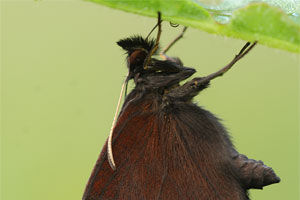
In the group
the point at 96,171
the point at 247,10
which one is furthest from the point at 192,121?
the point at 247,10

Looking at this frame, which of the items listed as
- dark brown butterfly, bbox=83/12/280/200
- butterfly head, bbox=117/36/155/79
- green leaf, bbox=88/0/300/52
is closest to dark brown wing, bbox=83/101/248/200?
dark brown butterfly, bbox=83/12/280/200

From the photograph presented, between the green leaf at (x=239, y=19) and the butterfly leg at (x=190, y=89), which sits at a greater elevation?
the green leaf at (x=239, y=19)

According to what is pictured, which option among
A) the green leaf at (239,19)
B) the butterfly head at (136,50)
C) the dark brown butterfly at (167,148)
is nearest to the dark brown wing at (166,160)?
the dark brown butterfly at (167,148)

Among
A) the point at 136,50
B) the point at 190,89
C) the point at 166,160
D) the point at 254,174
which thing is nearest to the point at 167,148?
the point at 166,160

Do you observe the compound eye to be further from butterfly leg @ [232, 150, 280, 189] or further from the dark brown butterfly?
butterfly leg @ [232, 150, 280, 189]

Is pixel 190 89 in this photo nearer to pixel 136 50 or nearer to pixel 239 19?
pixel 136 50

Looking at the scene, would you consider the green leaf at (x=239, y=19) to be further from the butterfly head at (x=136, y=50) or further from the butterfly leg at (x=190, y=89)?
the butterfly head at (x=136, y=50)
